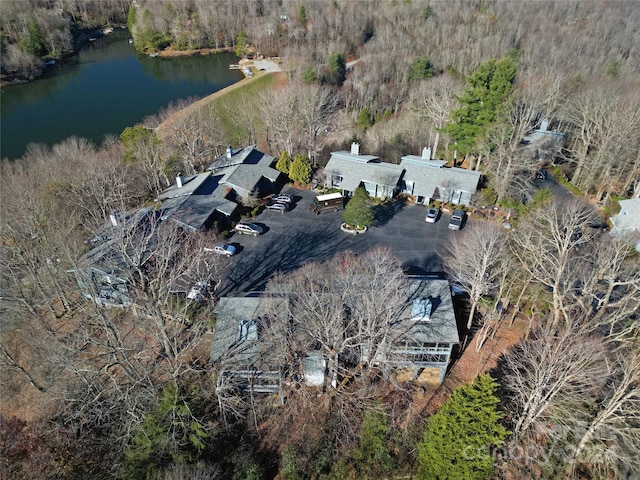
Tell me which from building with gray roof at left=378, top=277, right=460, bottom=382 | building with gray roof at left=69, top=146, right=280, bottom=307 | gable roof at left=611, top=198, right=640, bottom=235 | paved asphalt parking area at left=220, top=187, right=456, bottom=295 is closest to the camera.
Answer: building with gray roof at left=378, top=277, right=460, bottom=382

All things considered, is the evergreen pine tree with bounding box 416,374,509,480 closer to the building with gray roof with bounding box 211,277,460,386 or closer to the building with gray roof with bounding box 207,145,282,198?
the building with gray roof with bounding box 211,277,460,386

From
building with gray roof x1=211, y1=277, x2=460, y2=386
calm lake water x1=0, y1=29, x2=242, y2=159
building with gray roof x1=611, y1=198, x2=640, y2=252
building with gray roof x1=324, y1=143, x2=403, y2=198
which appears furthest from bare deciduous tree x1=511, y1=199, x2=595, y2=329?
calm lake water x1=0, y1=29, x2=242, y2=159

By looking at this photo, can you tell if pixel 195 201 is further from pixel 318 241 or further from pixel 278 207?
pixel 318 241

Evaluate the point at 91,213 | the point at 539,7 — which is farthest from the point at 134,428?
the point at 539,7

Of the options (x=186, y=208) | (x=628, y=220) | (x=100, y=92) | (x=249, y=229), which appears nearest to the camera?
(x=628, y=220)

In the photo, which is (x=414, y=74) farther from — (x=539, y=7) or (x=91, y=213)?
(x=91, y=213)

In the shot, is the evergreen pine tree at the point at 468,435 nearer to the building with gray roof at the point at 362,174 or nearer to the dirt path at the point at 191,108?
the building with gray roof at the point at 362,174

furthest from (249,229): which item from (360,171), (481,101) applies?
(481,101)
